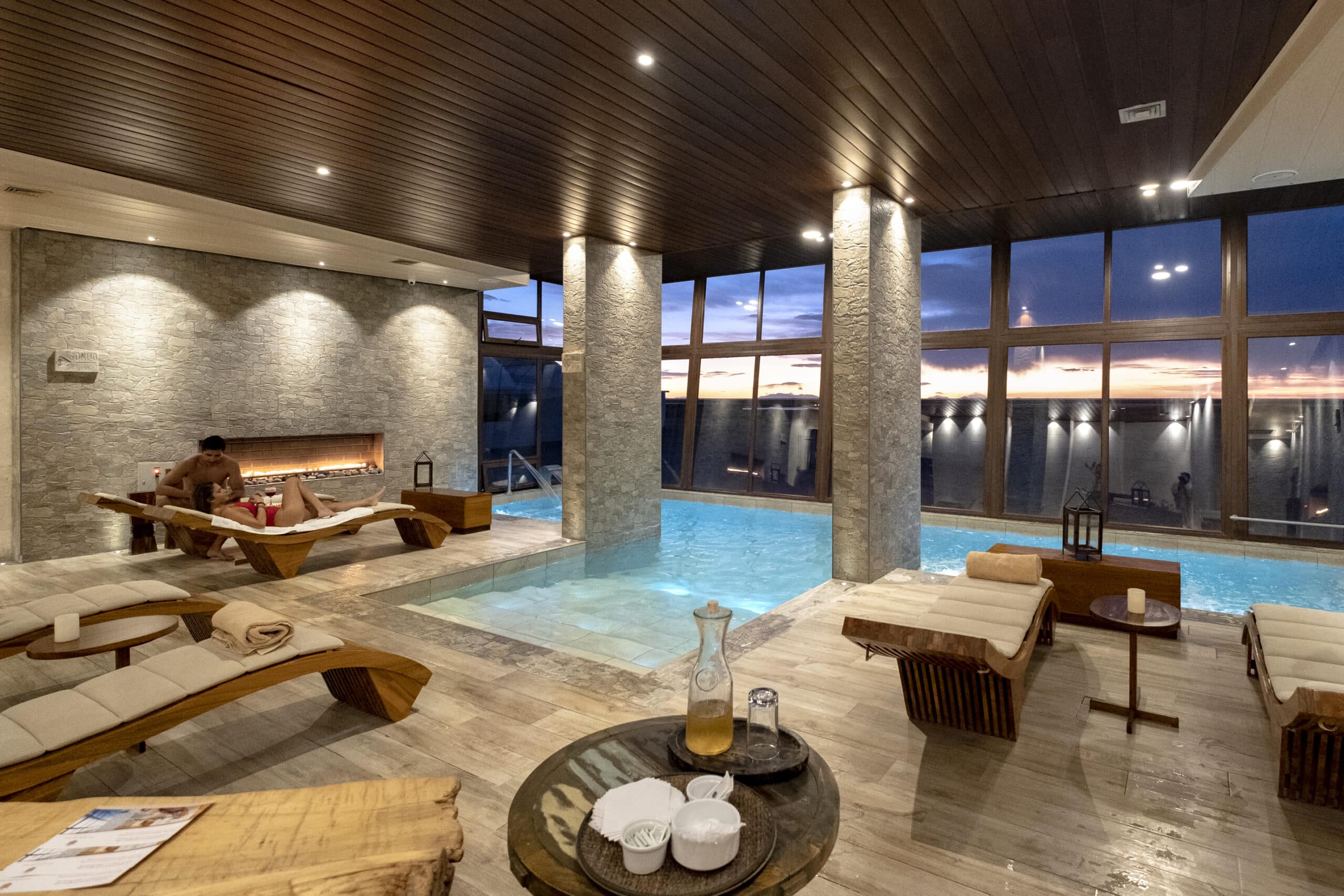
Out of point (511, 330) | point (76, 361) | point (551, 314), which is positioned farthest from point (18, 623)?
point (551, 314)

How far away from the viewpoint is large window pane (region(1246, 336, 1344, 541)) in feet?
23.4

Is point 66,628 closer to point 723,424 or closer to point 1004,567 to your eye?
point 1004,567

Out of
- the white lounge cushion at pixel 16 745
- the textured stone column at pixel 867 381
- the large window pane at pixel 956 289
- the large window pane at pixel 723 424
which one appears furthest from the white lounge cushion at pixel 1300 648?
the large window pane at pixel 723 424

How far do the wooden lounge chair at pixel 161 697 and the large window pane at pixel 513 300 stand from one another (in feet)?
27.4

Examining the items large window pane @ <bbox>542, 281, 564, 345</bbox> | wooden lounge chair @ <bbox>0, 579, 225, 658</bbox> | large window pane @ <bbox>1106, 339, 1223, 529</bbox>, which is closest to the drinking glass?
wooden lounge chair @ <bbox>0, 579, 225, 658</bbox>

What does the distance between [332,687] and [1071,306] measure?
8.98 metres

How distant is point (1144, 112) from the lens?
418 cm

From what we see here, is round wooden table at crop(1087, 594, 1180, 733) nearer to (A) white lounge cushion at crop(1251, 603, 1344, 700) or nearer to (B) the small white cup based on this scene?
(A) white lounge cushion at crop(1251, 603, 1344, 700)

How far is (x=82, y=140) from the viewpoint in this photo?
4.45 m

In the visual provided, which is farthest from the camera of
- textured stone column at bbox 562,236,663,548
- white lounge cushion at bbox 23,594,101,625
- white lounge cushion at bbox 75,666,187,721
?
textured stone column at bbox 562,236,663,548

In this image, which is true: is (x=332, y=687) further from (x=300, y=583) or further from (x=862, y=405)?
(x=862, y=405)

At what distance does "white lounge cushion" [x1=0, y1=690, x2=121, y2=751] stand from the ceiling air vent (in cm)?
582

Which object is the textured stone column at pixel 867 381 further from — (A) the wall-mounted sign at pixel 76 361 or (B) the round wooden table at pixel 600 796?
(A) the wall-mounted sign at pixel 76 361

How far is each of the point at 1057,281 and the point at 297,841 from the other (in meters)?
9.65
